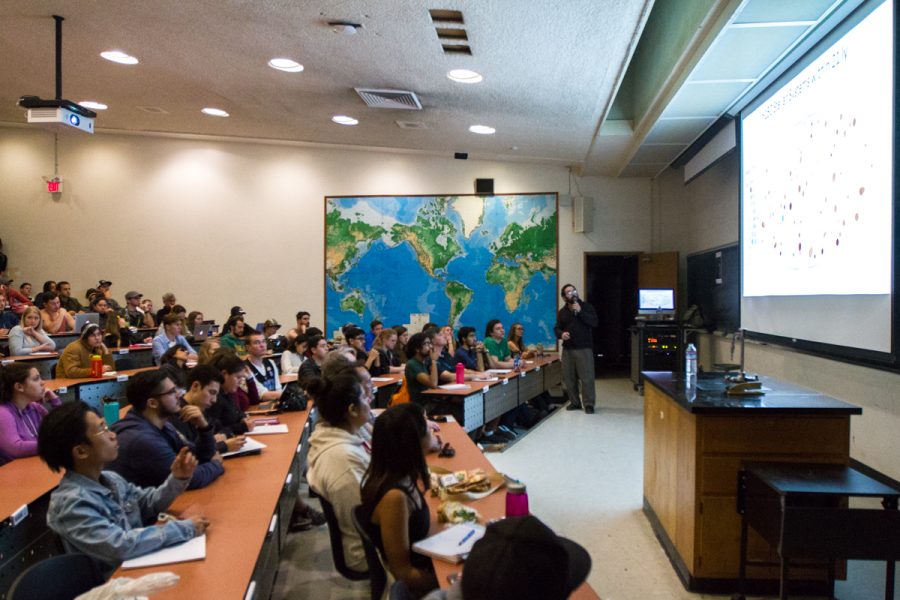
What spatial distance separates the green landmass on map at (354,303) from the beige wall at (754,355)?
16.6ft

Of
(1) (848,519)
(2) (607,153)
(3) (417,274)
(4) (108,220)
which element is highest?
(2) (607,153)

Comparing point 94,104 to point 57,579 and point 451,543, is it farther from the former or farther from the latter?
point 451,543

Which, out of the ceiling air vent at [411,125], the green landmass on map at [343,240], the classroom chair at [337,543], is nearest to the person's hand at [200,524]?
the classroom chair at [337,543]

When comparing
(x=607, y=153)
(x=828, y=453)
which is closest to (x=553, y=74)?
(x=607, y=153)

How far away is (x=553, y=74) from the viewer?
237 inches

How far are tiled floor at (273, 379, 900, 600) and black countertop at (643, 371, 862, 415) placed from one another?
95cm

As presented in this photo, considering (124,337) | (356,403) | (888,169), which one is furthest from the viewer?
(124,337)

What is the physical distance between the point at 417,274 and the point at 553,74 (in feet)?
18.1

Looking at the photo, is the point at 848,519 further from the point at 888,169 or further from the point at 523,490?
the point at 888,169

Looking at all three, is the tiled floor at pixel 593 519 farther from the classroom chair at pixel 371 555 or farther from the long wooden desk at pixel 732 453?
the classroom chair at pixel 371 555

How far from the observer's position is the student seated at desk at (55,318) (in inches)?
331

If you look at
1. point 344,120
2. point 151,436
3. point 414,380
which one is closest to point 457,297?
point 344,120

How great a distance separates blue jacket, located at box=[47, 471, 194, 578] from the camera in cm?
213

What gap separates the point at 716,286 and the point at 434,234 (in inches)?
178
